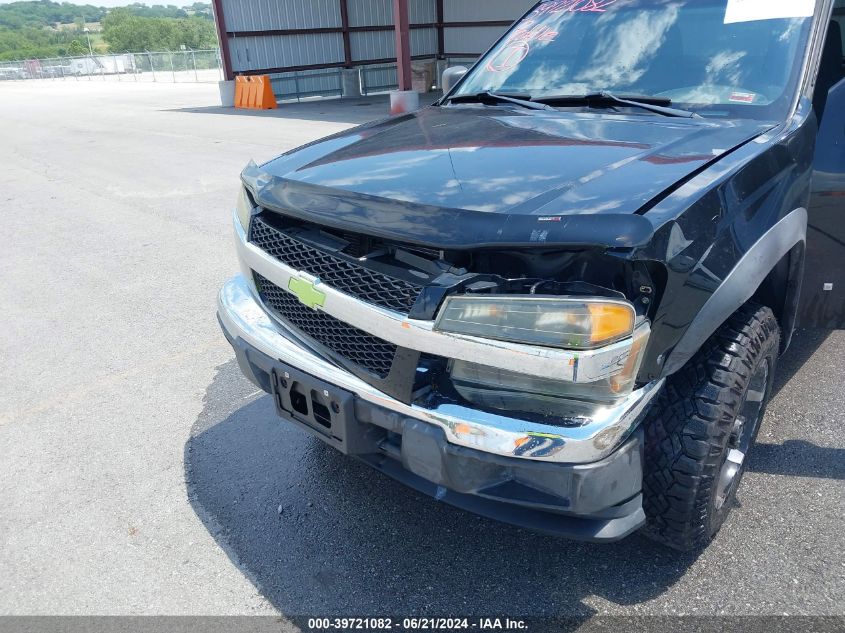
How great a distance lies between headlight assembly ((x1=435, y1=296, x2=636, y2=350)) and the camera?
1.73 meters

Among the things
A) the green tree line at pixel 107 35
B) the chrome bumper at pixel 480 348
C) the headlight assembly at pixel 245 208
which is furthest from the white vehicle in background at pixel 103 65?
the chrome bumper at pixel 480 348

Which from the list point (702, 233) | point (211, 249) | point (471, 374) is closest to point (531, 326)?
point (471, 374)

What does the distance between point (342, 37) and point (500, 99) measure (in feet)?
70.4

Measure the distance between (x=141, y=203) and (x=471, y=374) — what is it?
283 inches

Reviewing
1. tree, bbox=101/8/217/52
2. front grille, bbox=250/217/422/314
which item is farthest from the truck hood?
tree, bbox=101/8/217/52

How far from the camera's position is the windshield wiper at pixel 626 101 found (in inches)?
107

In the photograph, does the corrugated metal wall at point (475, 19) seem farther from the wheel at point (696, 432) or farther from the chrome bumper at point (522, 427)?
the chrome bumper at point (522, 427)

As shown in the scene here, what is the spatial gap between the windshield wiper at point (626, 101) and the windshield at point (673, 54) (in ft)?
0.17

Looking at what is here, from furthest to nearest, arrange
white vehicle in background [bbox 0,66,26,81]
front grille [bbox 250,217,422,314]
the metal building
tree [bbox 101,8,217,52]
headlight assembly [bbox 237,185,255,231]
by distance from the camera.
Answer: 1. tree [bbox 101,8,217,52]
2. white vehicle in background [bbox 0,66,26,81]
3. the metal building
4. headlight assembly [bbox 237,185,255,231]
5. front grille [bbox 250,217,422,314]

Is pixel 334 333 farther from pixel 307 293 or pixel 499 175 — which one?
pixel 499 175

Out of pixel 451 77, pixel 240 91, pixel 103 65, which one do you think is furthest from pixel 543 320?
pixel 103 65

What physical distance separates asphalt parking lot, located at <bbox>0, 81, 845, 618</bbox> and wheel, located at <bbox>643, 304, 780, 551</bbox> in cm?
28

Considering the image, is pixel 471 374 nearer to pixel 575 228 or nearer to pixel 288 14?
pixel 575 228

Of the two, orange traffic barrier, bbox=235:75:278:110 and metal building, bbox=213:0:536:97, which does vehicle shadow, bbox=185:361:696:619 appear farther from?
metal building, bbox=213:0:536:97
